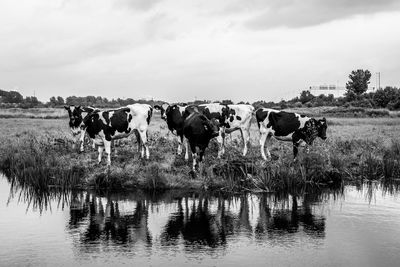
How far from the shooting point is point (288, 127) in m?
20.2

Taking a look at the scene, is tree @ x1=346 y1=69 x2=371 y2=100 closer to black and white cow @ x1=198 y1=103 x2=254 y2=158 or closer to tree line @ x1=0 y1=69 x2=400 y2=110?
tree line @ x1=0 y1=69 x2=400 y2=110

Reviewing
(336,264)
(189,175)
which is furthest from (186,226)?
(189,175)

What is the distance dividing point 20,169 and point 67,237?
8.67 metres

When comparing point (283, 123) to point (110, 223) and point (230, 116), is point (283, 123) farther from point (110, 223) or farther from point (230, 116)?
point (110, 223)

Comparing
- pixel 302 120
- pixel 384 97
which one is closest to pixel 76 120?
pixel 302 120

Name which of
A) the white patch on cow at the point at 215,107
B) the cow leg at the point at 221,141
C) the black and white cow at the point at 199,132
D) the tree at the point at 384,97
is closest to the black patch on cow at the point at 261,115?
the cow leg at the point at 221,141

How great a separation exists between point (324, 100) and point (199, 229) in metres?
91.3

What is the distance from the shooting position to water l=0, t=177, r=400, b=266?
32.1 ft

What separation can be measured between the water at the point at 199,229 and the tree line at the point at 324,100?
141 feet

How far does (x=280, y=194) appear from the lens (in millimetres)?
15969

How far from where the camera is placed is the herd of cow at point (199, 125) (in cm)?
1828

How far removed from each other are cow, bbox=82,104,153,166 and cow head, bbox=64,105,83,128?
3.87 meters

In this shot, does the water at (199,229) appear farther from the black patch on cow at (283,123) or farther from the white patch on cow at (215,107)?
the white patch on cow at (215,107)

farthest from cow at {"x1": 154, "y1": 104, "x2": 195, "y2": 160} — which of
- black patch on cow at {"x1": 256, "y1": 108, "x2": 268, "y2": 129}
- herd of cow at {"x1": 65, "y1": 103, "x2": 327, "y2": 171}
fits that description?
black patch on cow at {"x1": 256, "y1": 108, "x2": 268, "y2": 129}
